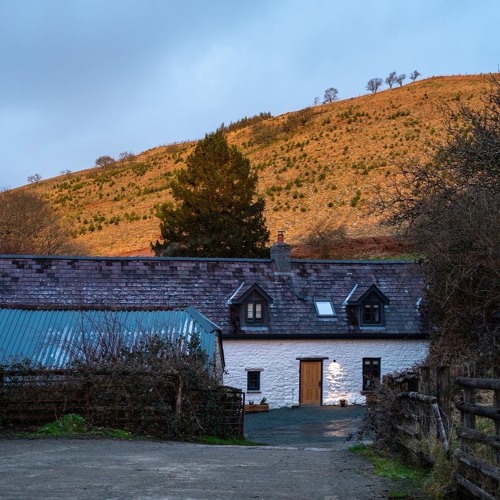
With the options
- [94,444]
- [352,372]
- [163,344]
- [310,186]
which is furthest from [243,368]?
[310,186]

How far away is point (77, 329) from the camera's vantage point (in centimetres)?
2597

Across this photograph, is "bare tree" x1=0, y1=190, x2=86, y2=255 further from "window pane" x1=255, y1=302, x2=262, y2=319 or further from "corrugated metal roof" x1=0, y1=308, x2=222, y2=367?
"corrugated metal roof" x1=0, y1=308, x2=222, y2=367

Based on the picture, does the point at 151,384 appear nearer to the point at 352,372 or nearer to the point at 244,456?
the point at 244,456

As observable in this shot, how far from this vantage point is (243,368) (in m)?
34.2

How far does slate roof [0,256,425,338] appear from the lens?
114 feet

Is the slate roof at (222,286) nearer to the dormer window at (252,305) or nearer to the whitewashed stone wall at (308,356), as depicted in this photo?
the dormer window at (252,305)

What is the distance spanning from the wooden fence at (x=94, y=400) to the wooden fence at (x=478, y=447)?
9834 mm

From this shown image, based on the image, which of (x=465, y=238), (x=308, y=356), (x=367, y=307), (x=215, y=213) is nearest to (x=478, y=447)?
(x=465, y=238)

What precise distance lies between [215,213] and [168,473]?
125 ft

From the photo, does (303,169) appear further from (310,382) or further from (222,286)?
(310,382)

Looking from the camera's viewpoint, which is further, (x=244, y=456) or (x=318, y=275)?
(x=318, y=275)

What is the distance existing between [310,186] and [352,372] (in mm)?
41639

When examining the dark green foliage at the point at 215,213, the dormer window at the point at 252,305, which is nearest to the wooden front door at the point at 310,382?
the dormer window at the point at 252,305

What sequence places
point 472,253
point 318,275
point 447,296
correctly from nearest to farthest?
point 472,253 < point 447,296 < point 318,275
